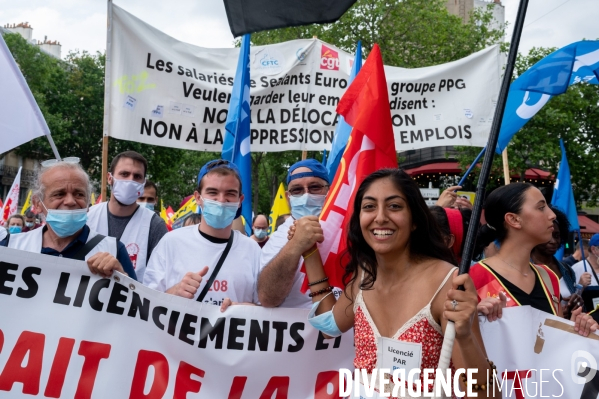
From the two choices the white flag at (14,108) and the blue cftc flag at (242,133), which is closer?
the white flag at (14,108)

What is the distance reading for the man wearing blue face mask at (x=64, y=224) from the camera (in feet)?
11.0

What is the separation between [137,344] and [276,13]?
180cm

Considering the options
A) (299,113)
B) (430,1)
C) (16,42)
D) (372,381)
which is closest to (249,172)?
(299,113)

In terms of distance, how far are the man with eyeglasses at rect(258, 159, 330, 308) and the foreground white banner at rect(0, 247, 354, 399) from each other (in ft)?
0.46

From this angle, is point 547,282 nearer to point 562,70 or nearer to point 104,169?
point 562,70

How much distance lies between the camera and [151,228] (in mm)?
4738

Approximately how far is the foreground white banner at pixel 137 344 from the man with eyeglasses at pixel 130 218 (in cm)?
128

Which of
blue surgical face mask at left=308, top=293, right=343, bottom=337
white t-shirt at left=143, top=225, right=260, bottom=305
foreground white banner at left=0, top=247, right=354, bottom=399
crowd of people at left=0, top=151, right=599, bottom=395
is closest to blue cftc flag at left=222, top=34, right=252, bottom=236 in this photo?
crowd of people at left=0, top=151, right=599, bottom=395

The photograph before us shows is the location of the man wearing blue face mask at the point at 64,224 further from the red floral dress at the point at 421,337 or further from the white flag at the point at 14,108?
the red floral dress at the point at 421,337

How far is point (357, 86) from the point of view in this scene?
3775mm

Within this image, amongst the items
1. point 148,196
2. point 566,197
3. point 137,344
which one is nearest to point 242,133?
point 148,196

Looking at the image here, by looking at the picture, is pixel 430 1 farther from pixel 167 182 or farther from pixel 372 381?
pixel 167 182

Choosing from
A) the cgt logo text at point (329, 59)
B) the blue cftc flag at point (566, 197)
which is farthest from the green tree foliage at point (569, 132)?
the cgt logo text at point (329, 59)

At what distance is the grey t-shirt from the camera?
4672 mm
